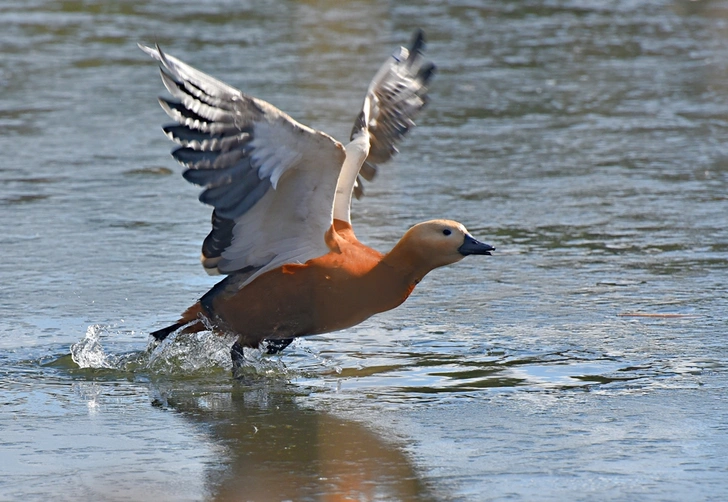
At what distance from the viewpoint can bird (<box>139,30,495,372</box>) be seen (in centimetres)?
511

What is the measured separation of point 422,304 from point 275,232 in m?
1.11

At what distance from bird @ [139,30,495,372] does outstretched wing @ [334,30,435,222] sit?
0.52 meters

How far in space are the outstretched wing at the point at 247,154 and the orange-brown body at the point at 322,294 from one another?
17cm

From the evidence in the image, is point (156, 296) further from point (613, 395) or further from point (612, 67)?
point (612, 67)

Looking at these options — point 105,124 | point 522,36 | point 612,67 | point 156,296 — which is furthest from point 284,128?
point 522,36

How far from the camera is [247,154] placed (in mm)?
5180

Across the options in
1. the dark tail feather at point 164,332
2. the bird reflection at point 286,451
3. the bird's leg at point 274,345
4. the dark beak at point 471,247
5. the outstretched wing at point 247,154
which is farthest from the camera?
the bird's leg at point 274,345

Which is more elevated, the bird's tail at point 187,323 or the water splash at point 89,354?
the bird's tail at point 187,323

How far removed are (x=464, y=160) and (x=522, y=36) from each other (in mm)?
5542

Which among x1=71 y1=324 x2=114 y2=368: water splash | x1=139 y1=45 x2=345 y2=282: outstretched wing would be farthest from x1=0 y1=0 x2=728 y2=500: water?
x1=139 y1=45 x2=345 y2=282: outstretched wing

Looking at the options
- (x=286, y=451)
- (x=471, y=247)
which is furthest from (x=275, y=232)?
(x=286, y=451)

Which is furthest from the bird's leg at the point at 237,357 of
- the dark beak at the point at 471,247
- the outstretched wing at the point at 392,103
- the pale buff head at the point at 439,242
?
the outstretched wing at the point at 392,103

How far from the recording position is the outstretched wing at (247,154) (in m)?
5.08

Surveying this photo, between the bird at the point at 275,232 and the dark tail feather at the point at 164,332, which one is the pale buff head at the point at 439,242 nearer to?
the bird at the point at 275,232
